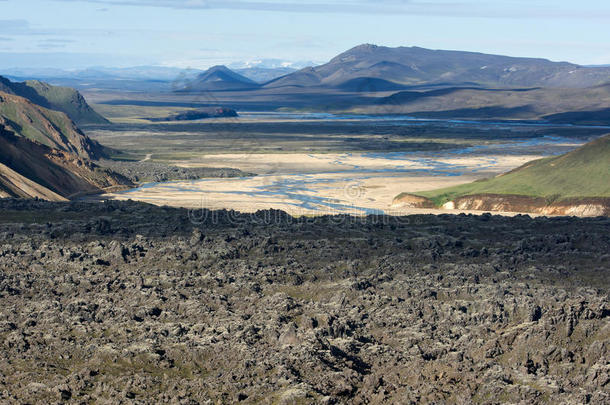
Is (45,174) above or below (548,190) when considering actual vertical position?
above

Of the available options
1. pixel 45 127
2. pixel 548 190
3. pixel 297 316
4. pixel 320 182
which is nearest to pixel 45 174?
pixel 320 182

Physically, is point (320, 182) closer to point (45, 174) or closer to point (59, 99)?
point (45, 174)

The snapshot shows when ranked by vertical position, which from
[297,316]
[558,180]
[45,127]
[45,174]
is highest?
[45,127]

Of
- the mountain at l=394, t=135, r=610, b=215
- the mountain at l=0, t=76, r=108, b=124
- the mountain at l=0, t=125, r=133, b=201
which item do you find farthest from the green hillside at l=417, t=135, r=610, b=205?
the mountain at l=0, t=76, r=108, b=124

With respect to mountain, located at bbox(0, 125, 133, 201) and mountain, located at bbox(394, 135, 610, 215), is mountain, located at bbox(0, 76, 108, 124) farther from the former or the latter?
mountain, located at bbox(394, 135, 610, 215)

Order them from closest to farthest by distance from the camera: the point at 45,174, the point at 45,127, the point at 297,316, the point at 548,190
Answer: the point at 297,316
the point at 548,190
the point at 45,174
the point at 45,127

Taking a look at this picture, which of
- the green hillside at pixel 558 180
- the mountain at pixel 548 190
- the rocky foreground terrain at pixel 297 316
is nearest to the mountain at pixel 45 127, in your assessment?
the mountain at pixel 548 190

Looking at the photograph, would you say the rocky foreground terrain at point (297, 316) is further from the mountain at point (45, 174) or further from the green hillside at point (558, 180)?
the mountain at point (45, 174)
